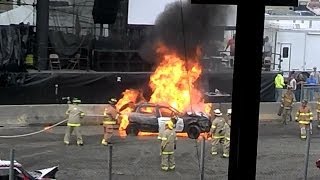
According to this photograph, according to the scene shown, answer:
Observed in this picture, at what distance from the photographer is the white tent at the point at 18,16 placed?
2049cm

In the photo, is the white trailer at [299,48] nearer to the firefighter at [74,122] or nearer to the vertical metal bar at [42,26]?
the vertical metal bar at [42,26]

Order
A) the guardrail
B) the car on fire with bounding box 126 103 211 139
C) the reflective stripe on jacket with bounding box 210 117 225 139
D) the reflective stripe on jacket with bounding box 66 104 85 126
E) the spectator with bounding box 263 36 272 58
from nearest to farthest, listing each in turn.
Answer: the reflective stripe on jacket with bounding box 210 117 225 139, the reflective stripe on jacket with bounding box 66 104 85 126, the car on fire with bounding box 126 103 211 139, the guardrail, the spectator with bounding box 263 36 272 58

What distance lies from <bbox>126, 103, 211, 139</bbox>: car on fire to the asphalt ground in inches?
11.1

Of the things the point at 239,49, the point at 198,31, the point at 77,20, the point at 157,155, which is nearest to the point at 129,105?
the point at 157,155

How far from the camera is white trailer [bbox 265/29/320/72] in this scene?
24359mm

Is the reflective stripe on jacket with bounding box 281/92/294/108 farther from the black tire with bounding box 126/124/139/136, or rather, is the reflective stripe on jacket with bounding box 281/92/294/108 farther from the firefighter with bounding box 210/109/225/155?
the firefighter with bounding box 210/109/225/155

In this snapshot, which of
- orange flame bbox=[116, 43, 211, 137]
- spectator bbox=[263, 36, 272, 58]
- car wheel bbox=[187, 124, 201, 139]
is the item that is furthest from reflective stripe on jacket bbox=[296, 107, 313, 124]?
spectator bbox=[263, 36, 272, 58]

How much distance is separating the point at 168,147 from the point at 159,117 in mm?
3020

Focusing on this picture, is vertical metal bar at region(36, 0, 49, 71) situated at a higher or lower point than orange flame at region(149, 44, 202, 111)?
higher

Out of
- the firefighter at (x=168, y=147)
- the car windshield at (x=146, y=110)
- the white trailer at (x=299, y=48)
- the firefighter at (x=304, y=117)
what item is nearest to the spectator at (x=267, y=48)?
the white trailer at (x=299, y=48)

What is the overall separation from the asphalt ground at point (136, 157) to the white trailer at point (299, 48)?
29.3 ft

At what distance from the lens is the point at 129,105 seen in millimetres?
15000

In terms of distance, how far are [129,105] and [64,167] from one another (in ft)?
13.2

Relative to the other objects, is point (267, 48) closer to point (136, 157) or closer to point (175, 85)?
point (175, 85)
